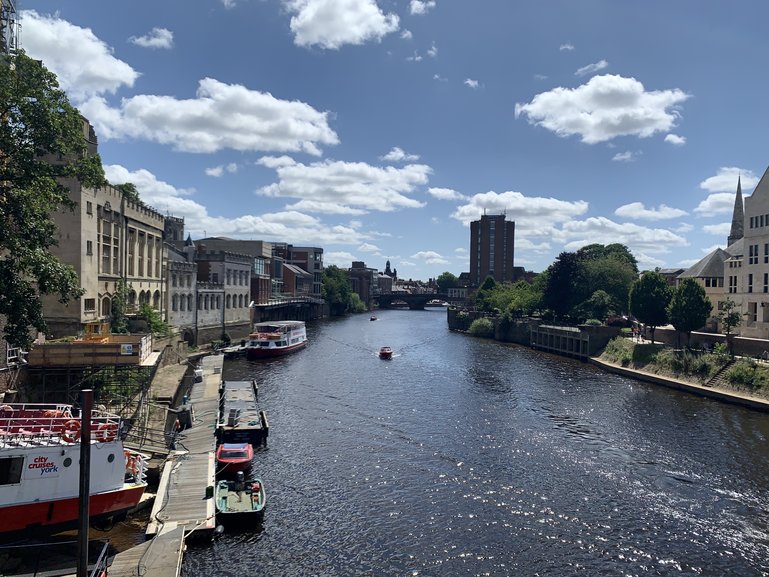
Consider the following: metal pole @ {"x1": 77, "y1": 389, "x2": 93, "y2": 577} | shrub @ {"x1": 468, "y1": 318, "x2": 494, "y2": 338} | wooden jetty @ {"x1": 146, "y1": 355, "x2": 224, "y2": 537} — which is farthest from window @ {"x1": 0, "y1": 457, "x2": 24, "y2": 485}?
shrub @ {"x1": 468, "y1": 318, "x2": 494, "y2": 338}

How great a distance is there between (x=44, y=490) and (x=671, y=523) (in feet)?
100

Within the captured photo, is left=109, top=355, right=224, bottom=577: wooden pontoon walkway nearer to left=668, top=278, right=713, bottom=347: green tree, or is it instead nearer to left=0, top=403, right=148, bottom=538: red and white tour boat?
left=0, top=403, right=148, bottom=538: red and white tour boat

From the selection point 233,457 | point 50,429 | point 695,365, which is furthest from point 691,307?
→ point 50,429

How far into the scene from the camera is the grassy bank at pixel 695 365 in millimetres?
55438

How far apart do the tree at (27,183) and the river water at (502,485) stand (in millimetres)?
13745

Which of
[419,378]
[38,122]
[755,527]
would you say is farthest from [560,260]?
[38,122]

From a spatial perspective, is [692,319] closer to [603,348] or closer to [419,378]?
[603,348]

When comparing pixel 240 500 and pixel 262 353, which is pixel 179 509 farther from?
pixel 262 353

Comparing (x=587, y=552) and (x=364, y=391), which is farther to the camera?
(x=364, y=391)

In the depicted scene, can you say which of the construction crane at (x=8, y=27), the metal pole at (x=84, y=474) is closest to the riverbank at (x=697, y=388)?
the metal pole at (x=84, y=474)

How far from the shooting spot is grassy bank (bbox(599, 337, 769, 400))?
5544 centimetres

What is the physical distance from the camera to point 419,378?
7000 cm

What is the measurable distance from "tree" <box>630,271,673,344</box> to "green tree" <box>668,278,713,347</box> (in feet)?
18.7

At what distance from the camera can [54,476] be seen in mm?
23578
